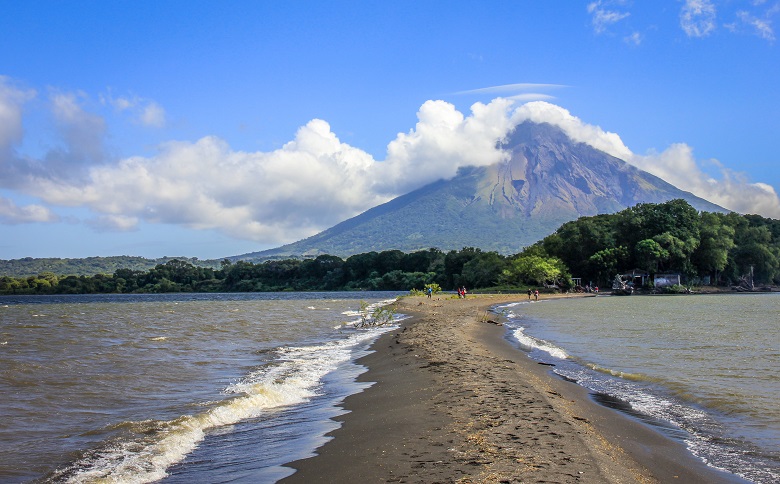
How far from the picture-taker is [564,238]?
100938mm

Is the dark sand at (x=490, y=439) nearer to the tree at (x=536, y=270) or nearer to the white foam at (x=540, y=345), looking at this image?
the white foam at (x=540, y=345)

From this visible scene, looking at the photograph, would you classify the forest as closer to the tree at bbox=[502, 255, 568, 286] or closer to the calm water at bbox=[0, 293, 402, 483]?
the tree at bbox=[502, 255, 568, 286]

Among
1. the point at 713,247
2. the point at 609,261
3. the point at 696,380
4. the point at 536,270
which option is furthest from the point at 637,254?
the point at 696,380

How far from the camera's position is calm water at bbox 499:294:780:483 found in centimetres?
702

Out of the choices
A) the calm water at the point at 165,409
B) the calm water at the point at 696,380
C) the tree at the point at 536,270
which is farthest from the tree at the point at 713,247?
the calm water at the point at 165,409

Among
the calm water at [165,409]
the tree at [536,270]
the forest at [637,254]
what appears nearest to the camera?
the calm water at [165,409]

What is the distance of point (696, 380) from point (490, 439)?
22.7 ft

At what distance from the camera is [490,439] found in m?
6.39

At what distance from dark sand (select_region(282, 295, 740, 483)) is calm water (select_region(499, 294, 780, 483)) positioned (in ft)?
→ 1.66

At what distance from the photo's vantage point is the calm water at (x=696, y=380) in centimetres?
702

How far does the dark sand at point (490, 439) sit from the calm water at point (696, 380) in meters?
0.51

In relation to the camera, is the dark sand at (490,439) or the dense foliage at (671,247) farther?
the dense foliage at (671,247)

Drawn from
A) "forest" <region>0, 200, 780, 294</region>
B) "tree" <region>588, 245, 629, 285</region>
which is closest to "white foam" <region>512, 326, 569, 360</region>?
"forest" <region>0, 200, 780, 294</region>

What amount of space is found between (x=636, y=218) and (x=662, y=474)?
97.7m
